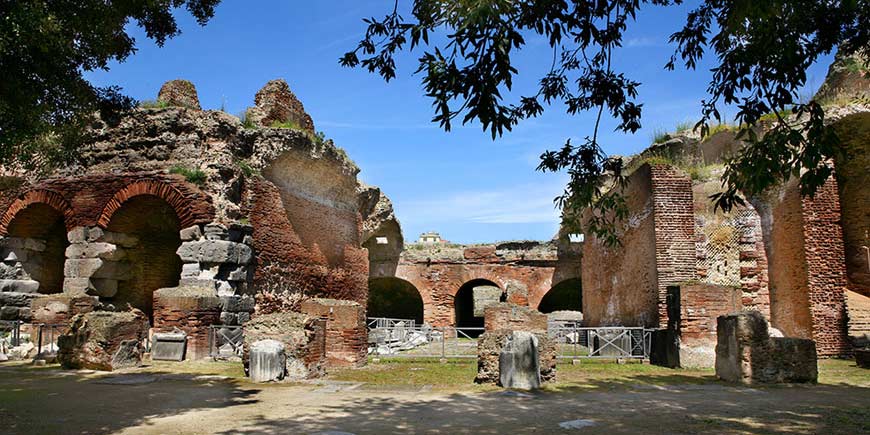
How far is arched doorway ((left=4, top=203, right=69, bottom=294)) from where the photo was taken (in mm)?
14047

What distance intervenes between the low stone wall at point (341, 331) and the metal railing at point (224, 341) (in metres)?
1.75

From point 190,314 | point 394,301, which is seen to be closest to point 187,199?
point 190,314

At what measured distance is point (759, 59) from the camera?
210 inches

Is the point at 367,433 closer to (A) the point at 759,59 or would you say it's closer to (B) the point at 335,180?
(A) the point at 759,59

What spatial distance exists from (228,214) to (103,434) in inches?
307

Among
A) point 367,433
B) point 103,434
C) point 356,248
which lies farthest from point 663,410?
point 356,248

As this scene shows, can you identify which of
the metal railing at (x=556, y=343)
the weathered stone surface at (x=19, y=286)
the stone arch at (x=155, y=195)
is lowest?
the metal railing at (x=556, y=343)

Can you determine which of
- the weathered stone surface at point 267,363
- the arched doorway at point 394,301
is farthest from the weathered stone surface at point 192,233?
the arched doorway at point 394,301

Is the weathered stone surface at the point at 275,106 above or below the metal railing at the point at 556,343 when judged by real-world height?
above

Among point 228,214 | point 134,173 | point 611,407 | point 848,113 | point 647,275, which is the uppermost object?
point 848,113

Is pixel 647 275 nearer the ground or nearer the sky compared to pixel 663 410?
nearer the sky

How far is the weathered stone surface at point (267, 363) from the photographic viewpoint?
890 cm

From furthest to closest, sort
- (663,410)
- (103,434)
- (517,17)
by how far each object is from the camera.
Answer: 1. (663,410)
2. (103,434)
3. (517,17)

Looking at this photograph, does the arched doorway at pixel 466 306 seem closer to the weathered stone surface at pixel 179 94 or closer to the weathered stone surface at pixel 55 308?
the weathered stone surface at pixel 179 94
